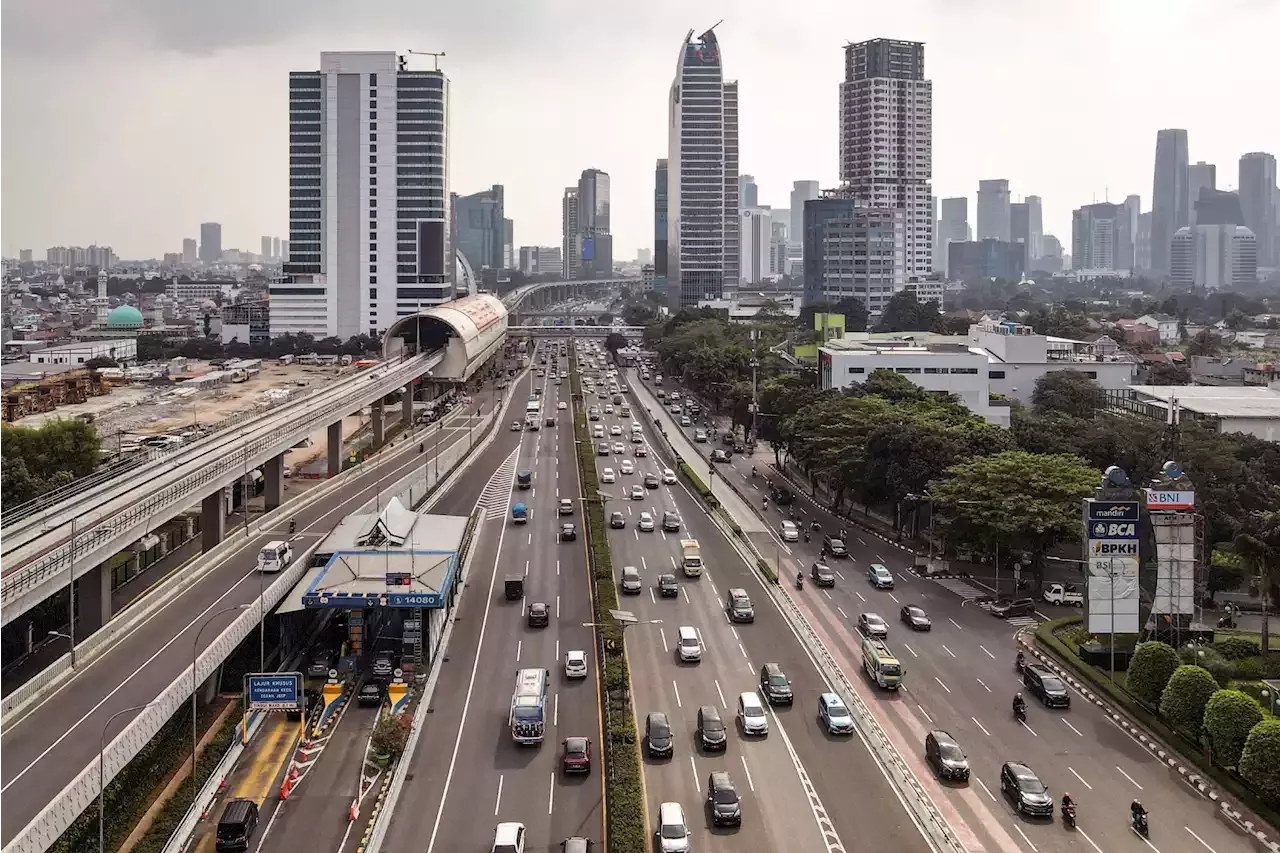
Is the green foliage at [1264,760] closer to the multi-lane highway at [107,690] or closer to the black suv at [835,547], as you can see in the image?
the black suv at [835,547]

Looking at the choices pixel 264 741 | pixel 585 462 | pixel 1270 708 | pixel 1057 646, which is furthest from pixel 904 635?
pixel 585 462

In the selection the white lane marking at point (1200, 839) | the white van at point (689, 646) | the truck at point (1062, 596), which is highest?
the truck at point (1062, 596)

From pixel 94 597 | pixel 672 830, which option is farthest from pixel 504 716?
pixel 94 597

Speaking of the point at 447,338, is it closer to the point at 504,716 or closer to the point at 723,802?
the point at 504,716

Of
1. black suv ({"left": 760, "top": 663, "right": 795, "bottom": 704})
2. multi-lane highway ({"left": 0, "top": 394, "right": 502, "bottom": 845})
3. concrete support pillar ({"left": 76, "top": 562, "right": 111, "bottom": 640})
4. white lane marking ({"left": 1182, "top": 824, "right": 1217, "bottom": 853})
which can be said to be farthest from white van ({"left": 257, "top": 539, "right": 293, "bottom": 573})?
white lane marking ({"left": 1182, "top": 824, "right": 1217, "bottom": 853})

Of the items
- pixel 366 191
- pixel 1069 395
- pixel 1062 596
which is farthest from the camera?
pixel 366 191

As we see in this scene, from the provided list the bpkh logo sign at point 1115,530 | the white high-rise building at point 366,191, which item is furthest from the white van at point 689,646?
the white high-rise building at point 366,191
